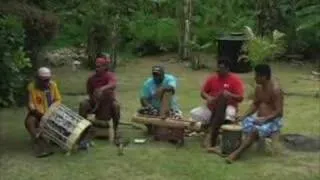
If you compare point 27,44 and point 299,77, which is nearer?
point 27,44

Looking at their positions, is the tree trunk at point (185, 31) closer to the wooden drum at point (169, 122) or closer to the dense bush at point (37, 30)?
the dense bush at point (37, 30)

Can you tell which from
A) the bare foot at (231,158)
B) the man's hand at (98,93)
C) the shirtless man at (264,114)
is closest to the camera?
the bare foot at (231,158)

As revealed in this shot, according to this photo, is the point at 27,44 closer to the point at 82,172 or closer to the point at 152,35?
the point at 82,172

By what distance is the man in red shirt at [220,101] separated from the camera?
28.2ft

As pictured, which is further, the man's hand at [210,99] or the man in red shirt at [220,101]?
the man's hand at [210,99]

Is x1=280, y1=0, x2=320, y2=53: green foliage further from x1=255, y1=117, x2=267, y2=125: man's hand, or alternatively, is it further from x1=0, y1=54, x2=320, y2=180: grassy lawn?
x1=255, y1=117, x2=267, y2=125: man's hand

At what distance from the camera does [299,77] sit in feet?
46.2

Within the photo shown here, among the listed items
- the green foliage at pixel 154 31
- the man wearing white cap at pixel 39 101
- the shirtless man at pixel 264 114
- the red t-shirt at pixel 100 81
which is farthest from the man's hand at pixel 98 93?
the green foliage at pixel 154 31

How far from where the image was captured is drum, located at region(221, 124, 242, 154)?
8180 mm

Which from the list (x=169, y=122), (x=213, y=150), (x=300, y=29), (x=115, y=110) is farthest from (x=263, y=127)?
(x=300, y=29)

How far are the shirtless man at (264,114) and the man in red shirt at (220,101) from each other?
394mm

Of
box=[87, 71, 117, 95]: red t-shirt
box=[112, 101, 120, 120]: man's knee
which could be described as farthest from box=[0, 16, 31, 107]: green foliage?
box=[112, 101, 120, 120]: man's knee

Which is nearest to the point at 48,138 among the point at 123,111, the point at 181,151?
the point at 181,151

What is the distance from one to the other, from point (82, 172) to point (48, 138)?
902 mm
